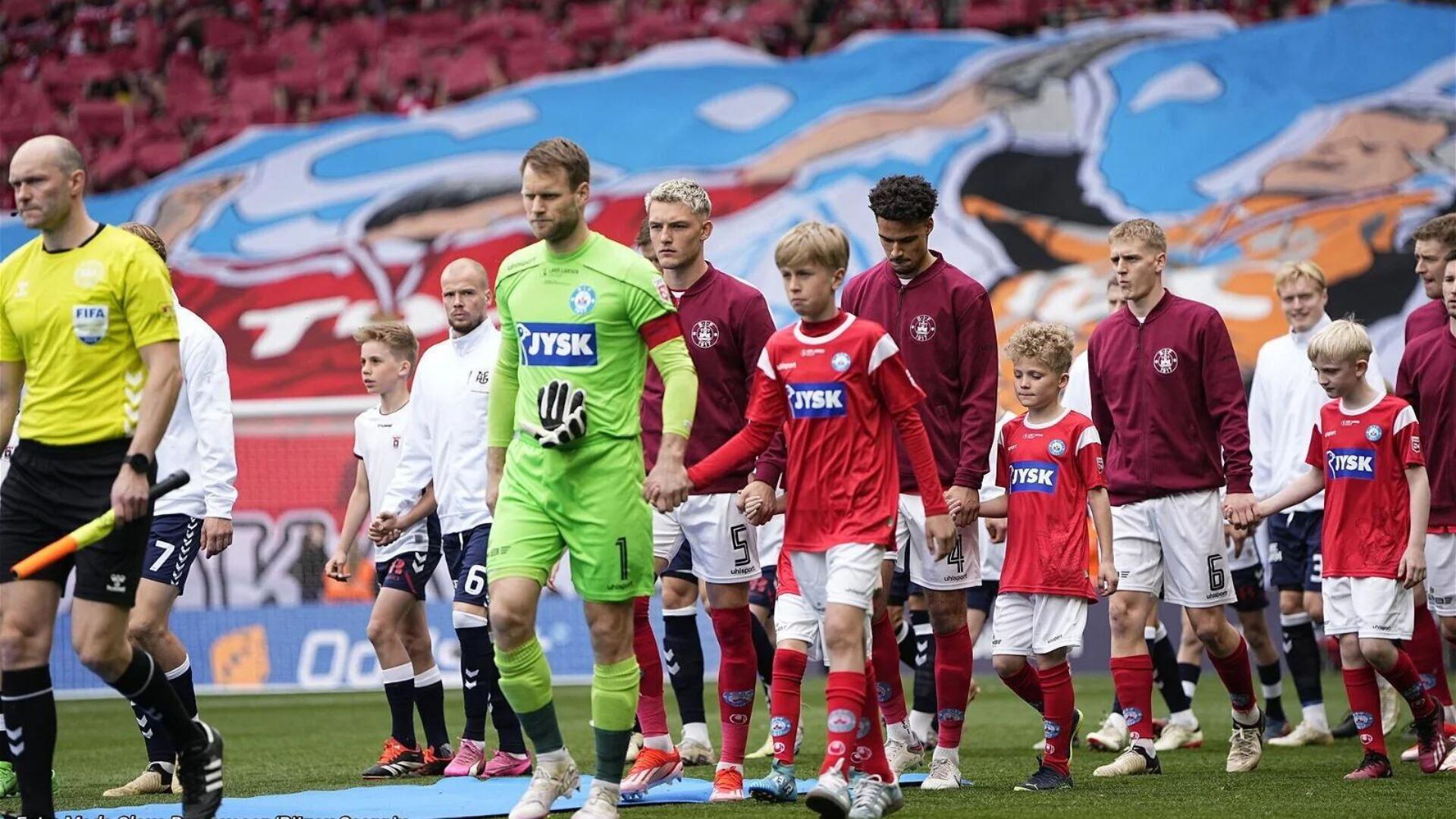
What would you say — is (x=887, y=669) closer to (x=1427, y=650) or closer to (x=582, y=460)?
(x=582, y=460)

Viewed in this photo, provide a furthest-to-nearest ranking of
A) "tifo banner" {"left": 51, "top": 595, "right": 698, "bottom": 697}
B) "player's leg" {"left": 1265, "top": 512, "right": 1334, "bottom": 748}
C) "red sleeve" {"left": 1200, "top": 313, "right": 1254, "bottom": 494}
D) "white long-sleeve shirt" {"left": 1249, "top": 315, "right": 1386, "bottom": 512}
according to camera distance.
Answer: "tifo banner" {"left": 51, "top": 595, "right": 698, "bottom": 697} → "white long-sleeve shirt" {"left": 1249, "top": 315, "right": 1386, "bottom": 512} → "player's leg" {"left": 1265, "top": 512, "right": 1334, "bottom": 748} → "red sleeve" {"left": 1200, "top": 313, "right": 1254, "bottom": 494}

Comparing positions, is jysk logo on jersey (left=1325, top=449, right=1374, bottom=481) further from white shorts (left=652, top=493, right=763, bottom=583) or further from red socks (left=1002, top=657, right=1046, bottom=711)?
white shorts (left=652, top=493, right=763, bottom=583)

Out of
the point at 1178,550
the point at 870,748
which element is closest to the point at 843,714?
the point at 870,748

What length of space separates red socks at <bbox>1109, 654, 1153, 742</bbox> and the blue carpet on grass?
918 millimetres

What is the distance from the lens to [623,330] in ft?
18.9

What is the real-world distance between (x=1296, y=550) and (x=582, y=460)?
5418 millimetres

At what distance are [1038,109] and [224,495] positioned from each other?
14693 mm

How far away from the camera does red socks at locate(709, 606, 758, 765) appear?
658 cm

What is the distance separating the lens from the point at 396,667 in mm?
8070

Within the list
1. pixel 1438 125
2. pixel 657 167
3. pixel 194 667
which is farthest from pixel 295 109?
pixel 1438 125

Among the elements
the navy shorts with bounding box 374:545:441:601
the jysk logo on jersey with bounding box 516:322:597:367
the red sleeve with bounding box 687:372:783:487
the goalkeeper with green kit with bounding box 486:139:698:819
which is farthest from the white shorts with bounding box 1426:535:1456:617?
the navy shorts with bounding box 374:545:441:601

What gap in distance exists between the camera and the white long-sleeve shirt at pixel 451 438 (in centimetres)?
772

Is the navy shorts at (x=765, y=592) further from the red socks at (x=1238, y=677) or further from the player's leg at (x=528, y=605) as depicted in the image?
the player's leg at (x=528, y=605)

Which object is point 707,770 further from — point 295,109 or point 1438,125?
point 295,109
